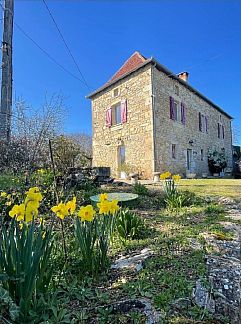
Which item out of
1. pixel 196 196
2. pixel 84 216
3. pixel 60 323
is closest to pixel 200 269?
pixel 84 216

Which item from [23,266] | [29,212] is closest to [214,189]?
[29,212]

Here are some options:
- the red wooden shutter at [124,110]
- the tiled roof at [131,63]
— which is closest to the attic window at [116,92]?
the tiled roof at [131,63]

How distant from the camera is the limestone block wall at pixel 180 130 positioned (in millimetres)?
12883

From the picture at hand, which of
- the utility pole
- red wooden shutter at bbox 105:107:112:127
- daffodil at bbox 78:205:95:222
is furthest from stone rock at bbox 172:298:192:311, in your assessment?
red wooden shutter at bbox 105:107:112:127

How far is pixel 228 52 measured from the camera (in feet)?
41.9

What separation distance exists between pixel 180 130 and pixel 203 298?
552 inches

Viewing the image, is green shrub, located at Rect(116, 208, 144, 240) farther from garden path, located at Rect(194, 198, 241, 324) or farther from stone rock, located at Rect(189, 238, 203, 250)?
garden path, located at Rect(194, 198, 241, 324)

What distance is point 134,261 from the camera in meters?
2.38

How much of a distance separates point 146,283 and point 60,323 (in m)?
0.75

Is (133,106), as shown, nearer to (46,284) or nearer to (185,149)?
(185,149)

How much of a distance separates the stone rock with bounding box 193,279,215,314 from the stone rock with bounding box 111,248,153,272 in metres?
0.55

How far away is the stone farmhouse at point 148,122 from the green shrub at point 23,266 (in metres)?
10.9

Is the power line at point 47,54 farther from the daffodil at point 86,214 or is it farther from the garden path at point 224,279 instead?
the garden path at point 224,279

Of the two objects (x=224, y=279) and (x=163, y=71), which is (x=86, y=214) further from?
(x=163, y=71)
